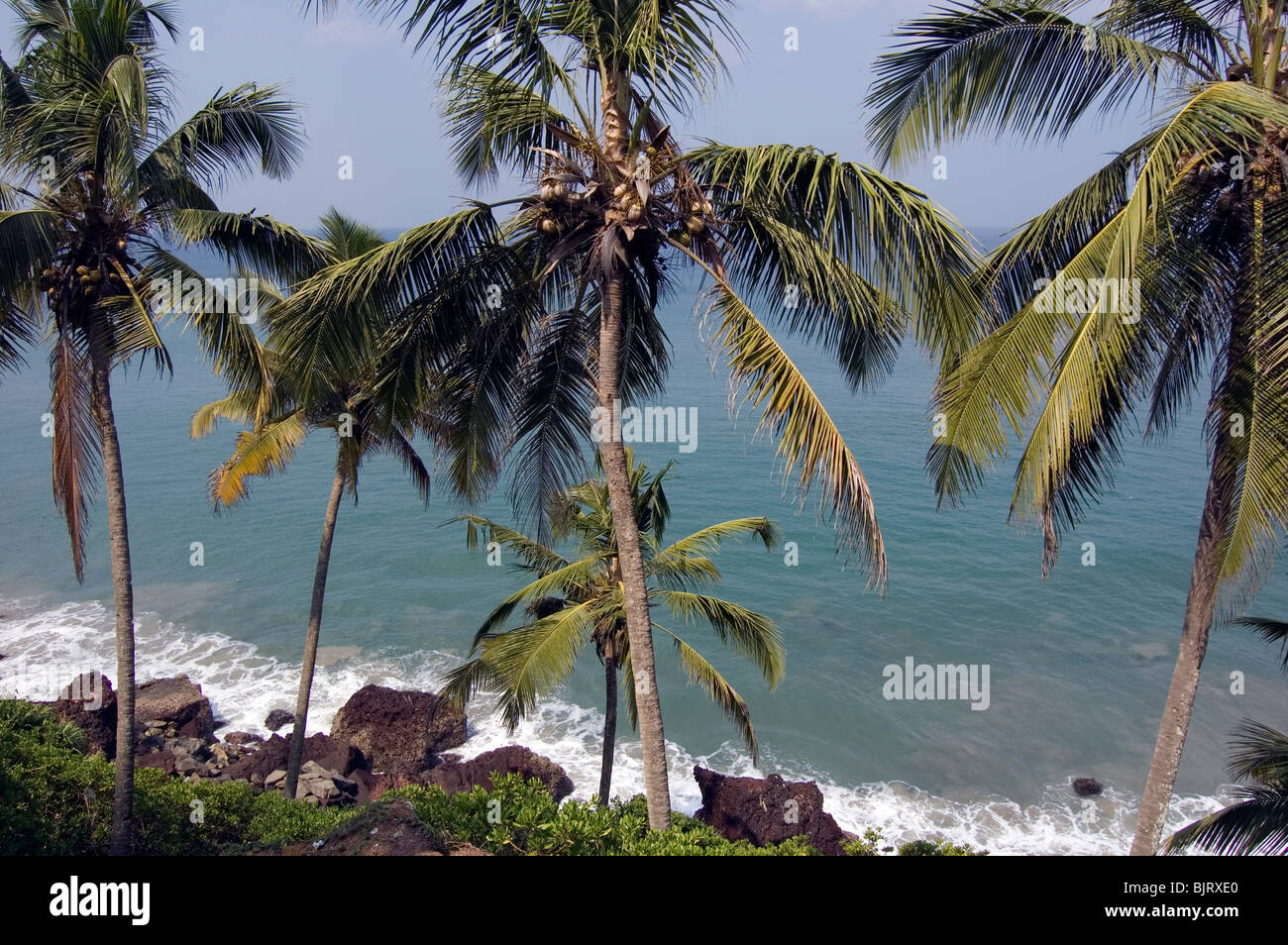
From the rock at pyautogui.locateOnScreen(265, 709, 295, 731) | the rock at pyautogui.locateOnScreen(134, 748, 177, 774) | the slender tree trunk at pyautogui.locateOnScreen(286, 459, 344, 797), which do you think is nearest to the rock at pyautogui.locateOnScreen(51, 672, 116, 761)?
the rock at pyautogui.locateOnScreen(134, 748, 177, 774)

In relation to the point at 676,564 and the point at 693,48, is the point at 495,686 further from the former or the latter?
the point at 693,48

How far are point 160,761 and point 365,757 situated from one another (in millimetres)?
4763

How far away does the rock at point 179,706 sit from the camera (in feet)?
79.5

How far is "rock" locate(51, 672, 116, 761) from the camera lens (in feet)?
71.1

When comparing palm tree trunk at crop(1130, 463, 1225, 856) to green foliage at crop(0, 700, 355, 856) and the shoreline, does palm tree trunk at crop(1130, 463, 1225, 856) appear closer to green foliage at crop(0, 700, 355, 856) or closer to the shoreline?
green foliage at crop(0, 700, 355, 856)

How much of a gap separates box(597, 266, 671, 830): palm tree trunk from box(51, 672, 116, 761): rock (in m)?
17.1

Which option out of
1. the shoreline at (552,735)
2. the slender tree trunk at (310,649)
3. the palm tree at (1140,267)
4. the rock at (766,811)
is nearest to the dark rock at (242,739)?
the shoreline at (552,735)

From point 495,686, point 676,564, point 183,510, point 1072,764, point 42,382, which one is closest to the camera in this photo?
point 495,686

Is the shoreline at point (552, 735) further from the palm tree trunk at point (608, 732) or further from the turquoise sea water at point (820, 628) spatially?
the palm tree trunk at point (608, 732)

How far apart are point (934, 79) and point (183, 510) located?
148 ft

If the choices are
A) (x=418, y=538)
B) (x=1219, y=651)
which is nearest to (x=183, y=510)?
(x=418, y=538)

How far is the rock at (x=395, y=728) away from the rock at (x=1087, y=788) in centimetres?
1671

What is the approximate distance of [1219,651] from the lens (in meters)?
→ 30.4

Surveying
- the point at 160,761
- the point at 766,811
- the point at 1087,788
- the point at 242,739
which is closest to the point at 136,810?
the point at 160,761
